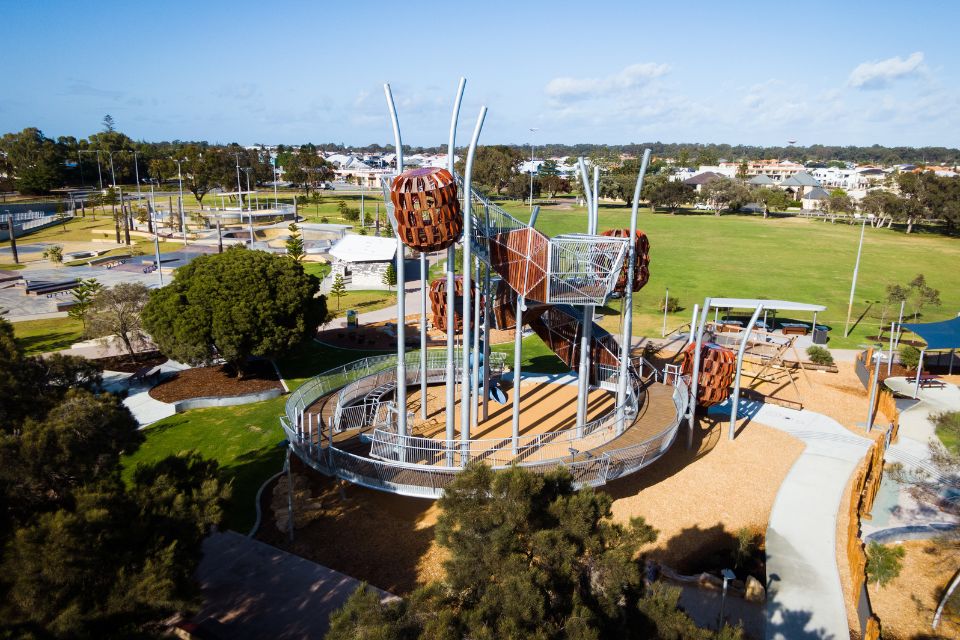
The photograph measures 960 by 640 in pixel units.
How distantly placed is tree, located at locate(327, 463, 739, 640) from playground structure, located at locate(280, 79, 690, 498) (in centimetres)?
502

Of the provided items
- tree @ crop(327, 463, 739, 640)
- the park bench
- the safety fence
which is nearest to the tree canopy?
tree @ crop(327, 463, 739, 640)

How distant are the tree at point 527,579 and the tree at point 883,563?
8.19 m

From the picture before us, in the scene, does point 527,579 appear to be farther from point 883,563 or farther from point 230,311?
point 230,311

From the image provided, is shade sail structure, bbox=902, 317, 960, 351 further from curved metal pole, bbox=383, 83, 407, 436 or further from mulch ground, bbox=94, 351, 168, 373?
mulch ground, bbox=94, 351, 168, 373

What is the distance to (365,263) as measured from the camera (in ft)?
179

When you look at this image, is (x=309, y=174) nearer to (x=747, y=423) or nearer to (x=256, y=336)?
(x=256, y=336)

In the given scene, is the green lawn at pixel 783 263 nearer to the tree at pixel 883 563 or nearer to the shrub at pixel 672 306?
the shrub at pixel 672 306

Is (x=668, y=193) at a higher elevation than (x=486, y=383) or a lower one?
higher

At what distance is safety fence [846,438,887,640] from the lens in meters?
15.4

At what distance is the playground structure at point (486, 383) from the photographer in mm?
19047

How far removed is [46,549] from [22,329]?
37254mm

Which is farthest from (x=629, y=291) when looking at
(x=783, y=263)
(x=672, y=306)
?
(x=783, y=263)

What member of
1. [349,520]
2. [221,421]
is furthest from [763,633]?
[221,421]

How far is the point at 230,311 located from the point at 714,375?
20.4 m
